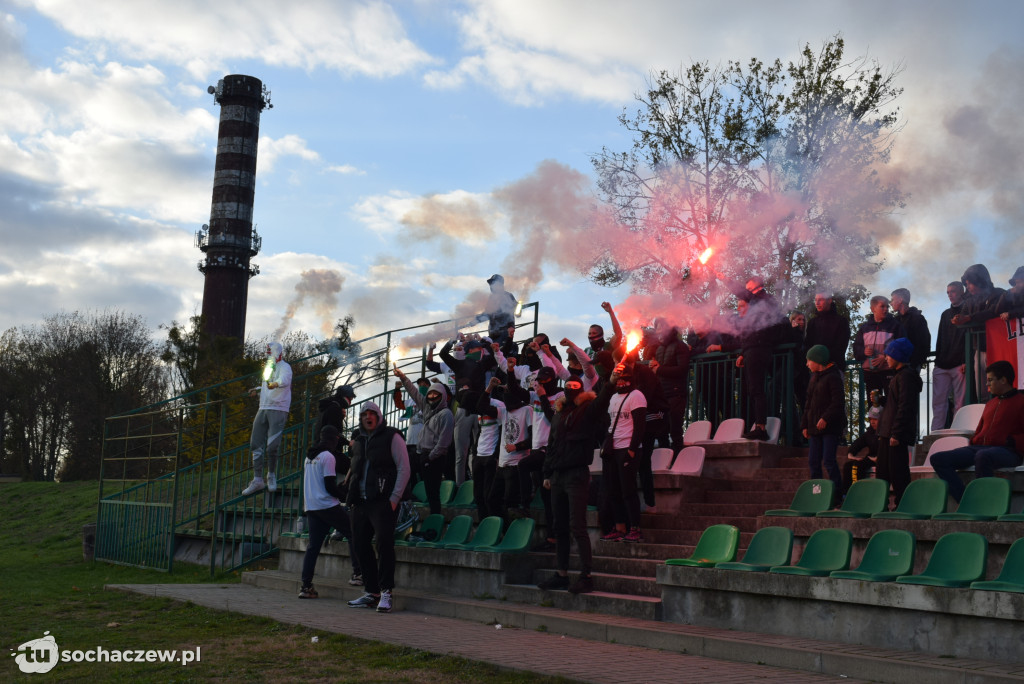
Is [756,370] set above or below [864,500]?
above

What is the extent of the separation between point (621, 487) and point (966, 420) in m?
3.91

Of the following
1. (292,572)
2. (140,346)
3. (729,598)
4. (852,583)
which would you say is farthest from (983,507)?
(140,346)

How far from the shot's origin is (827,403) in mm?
10039

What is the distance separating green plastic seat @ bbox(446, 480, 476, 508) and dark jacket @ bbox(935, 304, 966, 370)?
6.07 metres

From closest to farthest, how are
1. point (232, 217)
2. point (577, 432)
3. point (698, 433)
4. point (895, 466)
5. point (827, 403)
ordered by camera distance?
point (895, 466), point (577, 432), point (827, 403), point (698, 433), point (232, 217)

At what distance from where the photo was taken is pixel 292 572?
13578 mm

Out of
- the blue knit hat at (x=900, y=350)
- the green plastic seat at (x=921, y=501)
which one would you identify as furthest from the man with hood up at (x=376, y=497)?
the blue knit hat at (x=900, y=350)

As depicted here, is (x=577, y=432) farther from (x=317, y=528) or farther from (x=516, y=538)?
(x=317, y=528)

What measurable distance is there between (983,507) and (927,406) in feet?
14.3

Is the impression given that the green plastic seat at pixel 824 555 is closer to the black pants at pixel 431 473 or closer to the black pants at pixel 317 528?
the black pants at pixel 317 528

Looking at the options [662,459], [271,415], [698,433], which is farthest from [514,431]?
[271,415]

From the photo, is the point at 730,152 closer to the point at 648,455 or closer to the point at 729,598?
the point at 648,455

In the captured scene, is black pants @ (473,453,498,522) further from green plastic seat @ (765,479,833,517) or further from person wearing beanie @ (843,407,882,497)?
person wearing beanie @ (843,407,882,497)

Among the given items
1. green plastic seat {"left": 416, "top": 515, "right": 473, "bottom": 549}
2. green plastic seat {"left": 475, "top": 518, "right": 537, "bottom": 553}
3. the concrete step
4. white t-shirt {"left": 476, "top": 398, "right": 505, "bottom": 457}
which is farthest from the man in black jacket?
white t-shirt {"left": 476, "top": 398, "right": 505, "bottom": 457}
